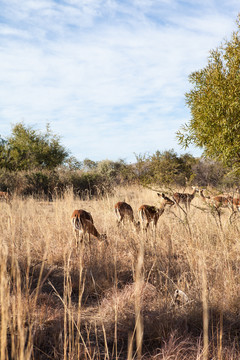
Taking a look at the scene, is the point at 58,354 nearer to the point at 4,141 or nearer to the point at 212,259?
the point at 212,259

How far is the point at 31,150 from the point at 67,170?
37.6 feet

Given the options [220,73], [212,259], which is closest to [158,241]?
[212,259]

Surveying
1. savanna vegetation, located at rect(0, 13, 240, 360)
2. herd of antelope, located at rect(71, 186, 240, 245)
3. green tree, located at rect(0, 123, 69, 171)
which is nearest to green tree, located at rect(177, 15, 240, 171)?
savanna vegetation, located at rect(0, 13, 240, 360)

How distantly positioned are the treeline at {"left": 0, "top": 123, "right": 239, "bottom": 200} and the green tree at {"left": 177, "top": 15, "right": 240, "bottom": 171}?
49.5 inches

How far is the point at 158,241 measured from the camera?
6.31m

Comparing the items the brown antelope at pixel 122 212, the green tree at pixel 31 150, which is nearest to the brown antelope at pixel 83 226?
the brown antelope at pixel 122 212

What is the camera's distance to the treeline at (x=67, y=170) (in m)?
17.1

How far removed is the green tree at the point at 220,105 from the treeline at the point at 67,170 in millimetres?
1257

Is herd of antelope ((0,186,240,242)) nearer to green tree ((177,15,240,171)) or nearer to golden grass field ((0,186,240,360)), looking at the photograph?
golden grass field ((0,186,240,360))

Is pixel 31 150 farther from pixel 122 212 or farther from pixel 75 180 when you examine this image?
pixel 122 212

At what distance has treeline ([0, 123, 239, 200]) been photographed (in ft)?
56.2

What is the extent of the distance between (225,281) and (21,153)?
2775 centimetres

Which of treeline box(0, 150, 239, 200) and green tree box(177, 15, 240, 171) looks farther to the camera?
treeline box(0, 150, 239, 200)

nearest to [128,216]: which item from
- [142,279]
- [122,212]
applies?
[122,212]
